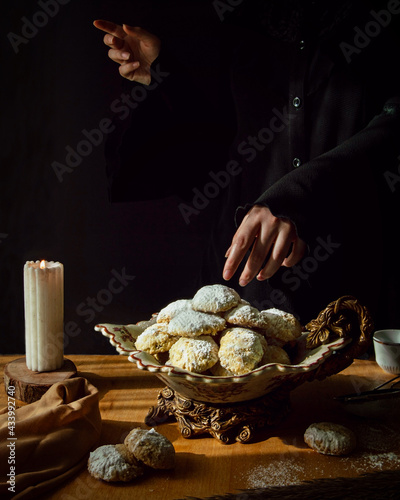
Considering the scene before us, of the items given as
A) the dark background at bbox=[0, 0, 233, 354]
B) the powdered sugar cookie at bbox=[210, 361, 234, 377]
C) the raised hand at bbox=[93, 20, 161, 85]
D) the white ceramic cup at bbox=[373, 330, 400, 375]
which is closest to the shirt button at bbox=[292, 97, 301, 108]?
the dark background at bbox=[0, 0, 233, 354]

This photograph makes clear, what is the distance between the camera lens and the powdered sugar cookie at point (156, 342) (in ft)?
2.63

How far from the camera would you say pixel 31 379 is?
3.06 ft

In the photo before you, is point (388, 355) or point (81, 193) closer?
point (388, 355)

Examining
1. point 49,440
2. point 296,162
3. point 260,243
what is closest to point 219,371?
point 49,440

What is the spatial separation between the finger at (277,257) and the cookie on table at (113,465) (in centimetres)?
51

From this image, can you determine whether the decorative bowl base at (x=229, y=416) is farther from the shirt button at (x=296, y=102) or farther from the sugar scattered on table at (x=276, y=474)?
→ the shirt button at (x=296, y=102)

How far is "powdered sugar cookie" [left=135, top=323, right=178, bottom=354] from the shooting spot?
2.63 feet

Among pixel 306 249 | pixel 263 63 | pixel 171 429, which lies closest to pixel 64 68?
pixel 263 63

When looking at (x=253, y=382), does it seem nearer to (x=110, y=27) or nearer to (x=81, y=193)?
(x=110, y=27)

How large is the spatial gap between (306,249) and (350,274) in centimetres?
35

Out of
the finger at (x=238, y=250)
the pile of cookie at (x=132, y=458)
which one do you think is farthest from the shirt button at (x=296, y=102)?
the pile of cookie at (x=132, y=458)

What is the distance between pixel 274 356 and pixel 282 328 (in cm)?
6

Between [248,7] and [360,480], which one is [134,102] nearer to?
[248,7]

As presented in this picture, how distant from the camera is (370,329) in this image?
32.7 inches
